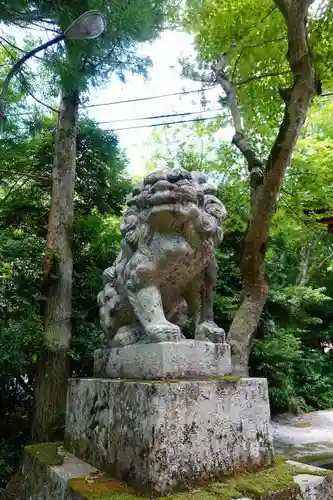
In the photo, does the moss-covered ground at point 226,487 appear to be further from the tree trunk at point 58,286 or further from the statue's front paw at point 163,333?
the tree trunk at point 58,286

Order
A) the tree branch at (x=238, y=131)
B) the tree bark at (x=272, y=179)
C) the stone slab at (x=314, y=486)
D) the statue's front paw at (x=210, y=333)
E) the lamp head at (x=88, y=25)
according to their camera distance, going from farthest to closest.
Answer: the tree branch at (x=238, y=131), the tree bark at (x=272, y=179), the lamp head at (x=88, y=25), the statue's front paw at (x=210, y=333), the stone slab at (x=314, y=486)

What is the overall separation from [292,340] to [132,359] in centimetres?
566

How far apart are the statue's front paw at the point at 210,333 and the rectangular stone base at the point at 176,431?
0.26 m

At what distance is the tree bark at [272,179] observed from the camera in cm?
480

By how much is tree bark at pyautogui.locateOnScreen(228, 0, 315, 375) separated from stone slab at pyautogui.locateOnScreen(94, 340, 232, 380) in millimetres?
3053

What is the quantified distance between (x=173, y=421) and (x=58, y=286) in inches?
147

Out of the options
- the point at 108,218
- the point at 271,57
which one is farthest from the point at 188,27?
the point at 108,218

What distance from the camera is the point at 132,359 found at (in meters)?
2.02

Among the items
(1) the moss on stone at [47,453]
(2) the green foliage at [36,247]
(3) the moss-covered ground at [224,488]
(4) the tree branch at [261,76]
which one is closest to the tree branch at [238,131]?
(4) the tree branch at [261,76]

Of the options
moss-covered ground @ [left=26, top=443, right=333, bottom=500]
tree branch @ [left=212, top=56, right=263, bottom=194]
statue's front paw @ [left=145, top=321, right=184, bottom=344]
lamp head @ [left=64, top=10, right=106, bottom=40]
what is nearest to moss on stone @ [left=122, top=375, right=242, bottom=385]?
statue's front paw @ [left=145, top=321, right=184, bottom=344]

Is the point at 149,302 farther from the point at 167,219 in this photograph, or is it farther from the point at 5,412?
the point at 5,412

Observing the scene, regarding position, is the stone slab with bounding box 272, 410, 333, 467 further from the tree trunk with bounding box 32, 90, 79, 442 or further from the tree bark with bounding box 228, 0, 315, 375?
the tree trunk with bounding box 32, 90, 79, 442

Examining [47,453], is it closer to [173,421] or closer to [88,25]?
[173,421]

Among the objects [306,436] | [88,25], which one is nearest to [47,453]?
[88,25]
